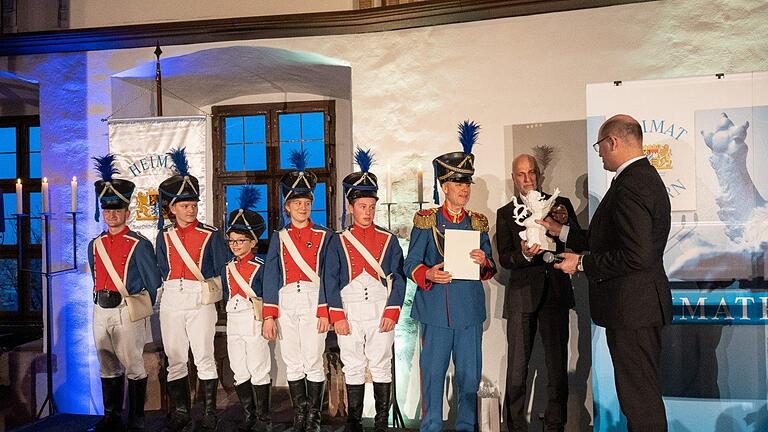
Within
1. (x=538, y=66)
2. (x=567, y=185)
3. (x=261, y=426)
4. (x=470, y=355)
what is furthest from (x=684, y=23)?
(x=261, y=426)

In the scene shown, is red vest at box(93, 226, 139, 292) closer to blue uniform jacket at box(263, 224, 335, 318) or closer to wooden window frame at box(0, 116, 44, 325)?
blue uniform jacket at box(263, 224, 335, 318)

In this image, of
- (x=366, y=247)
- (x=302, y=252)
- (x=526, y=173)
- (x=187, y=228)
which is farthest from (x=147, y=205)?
(x=526, y=173)

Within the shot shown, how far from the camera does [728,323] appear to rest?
447 centimetres

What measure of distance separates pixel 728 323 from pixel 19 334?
7.02 meters

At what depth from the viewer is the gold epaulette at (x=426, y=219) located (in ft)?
14.7

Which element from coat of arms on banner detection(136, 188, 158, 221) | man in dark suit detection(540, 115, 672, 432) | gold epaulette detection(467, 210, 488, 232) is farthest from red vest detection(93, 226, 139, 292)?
man in dark suit detection(540, 115, 672, 432)

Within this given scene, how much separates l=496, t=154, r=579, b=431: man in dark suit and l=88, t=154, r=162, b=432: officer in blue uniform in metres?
2.70

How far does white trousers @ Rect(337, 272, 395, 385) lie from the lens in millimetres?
4648

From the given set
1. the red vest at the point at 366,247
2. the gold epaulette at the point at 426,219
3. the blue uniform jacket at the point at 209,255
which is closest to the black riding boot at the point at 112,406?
the blue uniform jacket at the point at 209,255

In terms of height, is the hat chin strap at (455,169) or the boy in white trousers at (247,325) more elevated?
the hat chin strap at (455,169)

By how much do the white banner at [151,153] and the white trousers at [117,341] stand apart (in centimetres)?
86

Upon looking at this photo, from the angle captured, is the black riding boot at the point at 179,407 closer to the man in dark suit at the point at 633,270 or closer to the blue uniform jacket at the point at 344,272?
the blue uniform jacket at the point at 344,272

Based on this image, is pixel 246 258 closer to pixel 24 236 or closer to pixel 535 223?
pixel 535 223

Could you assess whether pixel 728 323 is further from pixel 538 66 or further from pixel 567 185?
pixel 538 66
